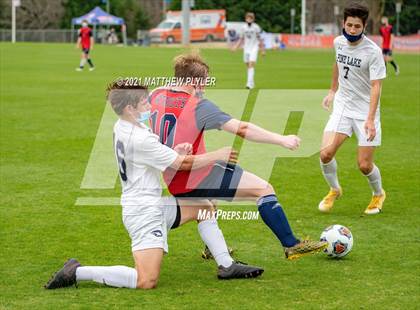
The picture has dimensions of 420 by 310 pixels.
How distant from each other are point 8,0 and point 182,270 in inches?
3787

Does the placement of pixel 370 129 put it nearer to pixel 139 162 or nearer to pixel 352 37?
pixel 352 37

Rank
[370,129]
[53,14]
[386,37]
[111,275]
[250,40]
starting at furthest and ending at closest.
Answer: [53,14] < [386,37] < [250,40] < [370,129] < [111,275]

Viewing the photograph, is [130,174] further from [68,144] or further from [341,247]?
[68,144]

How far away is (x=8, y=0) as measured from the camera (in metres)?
99.2

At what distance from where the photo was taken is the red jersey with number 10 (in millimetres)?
7043

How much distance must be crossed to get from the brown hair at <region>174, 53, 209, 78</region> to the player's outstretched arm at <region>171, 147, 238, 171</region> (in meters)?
0.67

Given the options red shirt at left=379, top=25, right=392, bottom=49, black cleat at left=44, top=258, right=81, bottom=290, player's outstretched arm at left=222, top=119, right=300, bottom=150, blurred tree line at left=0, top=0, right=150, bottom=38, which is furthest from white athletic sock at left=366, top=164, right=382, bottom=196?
blurred tree line at left=0, top=0, right=150, bottom=38

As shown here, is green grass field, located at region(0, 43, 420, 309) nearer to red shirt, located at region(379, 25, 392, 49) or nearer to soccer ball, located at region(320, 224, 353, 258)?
soccer ball, located at region(320, 224, 353, 258)

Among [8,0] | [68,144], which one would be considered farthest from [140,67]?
[8,0]

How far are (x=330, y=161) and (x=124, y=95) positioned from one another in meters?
3.96

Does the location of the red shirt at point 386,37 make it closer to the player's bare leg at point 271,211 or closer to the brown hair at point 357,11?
the brown hair at point 357,11

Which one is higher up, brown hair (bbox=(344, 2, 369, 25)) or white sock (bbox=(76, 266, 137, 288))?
brown hair (bbox=(344, 2, 369, 25))

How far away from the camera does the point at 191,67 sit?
23.1 feet

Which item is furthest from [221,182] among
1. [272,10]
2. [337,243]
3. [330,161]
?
[272,10]
